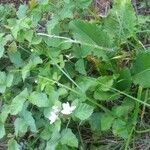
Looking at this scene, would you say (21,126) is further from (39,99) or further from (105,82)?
(105,82)

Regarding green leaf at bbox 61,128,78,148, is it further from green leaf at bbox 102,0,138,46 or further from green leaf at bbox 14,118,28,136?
green leaf at bbox 102,0,138,46

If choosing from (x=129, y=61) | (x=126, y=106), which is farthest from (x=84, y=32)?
(x=126, y=106)

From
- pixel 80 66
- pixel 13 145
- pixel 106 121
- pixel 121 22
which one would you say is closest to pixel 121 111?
pixel 106 121

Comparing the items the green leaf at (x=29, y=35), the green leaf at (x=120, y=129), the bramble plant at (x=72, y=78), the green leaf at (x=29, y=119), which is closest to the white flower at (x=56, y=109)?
the bramble plant at (x=72, y=78)

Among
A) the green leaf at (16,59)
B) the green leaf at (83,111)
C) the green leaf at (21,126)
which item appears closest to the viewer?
the green leaf at (83,111)

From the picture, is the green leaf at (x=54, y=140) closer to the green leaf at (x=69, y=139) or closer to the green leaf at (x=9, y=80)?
the green leaf at (x=69, y=139)

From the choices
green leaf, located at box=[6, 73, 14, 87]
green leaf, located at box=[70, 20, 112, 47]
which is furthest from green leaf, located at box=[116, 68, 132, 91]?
green leaf, located at box=[6, 73, 14, 87]

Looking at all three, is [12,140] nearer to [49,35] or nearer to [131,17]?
[49,35]
